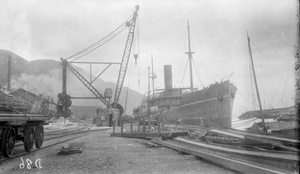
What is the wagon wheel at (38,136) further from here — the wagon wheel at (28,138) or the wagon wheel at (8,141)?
the wagon wheel at (8,141)

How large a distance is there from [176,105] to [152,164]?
30.1 meters

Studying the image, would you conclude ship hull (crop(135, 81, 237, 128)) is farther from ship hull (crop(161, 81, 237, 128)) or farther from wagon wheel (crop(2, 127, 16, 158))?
wagon wheel (crop(2, 127, 16, 158))

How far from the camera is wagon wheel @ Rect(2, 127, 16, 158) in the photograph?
22.0 ft

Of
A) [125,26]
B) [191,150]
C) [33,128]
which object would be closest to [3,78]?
[125,26]

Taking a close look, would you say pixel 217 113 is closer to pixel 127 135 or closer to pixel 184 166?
pixel 127 135

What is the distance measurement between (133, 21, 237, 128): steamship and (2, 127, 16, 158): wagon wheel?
12271 mm

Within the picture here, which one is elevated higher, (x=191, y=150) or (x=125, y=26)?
(x=125, y=26)

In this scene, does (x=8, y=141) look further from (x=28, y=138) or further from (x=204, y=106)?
(x=204, y=106)

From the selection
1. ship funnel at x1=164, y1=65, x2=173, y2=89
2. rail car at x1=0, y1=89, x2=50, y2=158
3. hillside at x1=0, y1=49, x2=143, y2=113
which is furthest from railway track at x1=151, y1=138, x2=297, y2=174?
hillside at x1=0, y1=49, x2=143, y2=113

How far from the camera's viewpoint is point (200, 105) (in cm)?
2867

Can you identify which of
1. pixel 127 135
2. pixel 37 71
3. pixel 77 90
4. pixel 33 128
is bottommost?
pixel 127 135

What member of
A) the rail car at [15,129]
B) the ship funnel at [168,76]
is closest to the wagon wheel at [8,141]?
the rail car at [15,129]

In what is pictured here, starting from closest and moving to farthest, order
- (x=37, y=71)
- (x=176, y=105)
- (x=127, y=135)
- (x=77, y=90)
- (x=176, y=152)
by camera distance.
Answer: (x=176, y=152)
(x=127, y=135)
(x=176, y=105)
(x=77, y=90)
(x=37, y=71)

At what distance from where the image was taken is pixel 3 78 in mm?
83562
